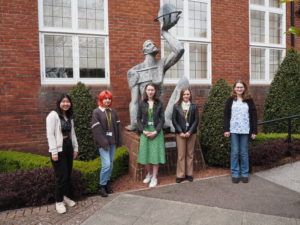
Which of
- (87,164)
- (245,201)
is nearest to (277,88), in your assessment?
(245,201)

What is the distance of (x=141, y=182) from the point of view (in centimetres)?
466

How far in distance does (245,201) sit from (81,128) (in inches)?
140

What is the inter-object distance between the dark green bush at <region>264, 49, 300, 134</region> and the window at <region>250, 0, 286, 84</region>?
118cm

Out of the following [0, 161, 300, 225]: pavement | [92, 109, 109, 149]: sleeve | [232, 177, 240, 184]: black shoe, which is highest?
[92, 109, 109, 149]: sleeve

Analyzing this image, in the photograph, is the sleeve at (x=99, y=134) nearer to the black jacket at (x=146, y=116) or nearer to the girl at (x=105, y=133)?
the girl at (x=105, y=133)

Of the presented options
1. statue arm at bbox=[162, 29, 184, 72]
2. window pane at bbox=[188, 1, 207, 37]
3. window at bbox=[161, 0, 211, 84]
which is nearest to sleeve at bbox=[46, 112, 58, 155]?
statue arm at bbox=[162, 29, 184, 72]

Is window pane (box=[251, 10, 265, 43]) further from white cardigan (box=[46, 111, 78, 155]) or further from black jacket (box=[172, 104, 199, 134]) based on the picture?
white cardigan (box=[46, 111, 78, 155])

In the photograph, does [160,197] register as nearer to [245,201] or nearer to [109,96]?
[245,201]

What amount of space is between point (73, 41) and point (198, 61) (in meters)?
3.76

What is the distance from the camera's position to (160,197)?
156 inches

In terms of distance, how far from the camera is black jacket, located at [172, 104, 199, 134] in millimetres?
4484

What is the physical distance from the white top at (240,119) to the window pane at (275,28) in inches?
225

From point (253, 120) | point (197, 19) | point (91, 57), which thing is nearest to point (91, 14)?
point (91, 57)

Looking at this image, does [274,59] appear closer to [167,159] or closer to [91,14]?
[167,159]
